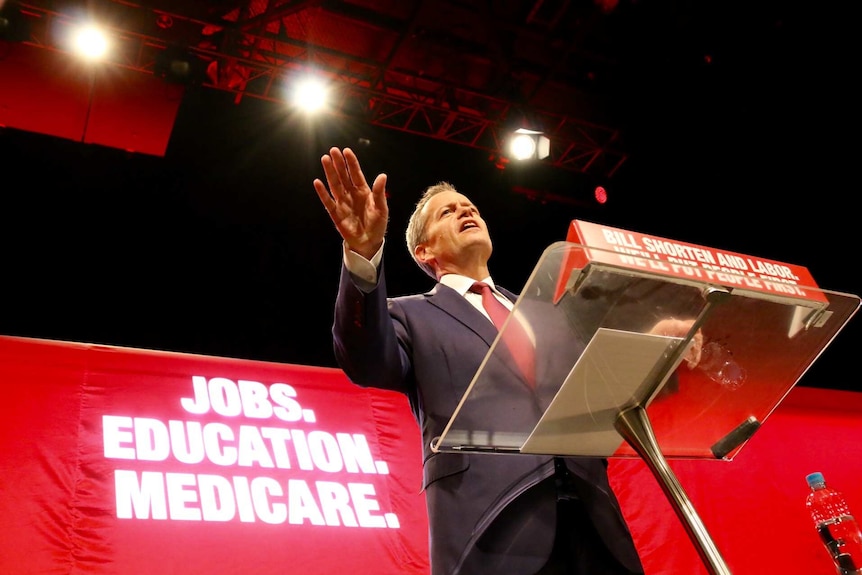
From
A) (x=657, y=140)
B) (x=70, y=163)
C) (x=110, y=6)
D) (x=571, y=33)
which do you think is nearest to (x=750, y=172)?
(x=657, y=140)

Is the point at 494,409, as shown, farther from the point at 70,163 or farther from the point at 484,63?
the point at 70,163

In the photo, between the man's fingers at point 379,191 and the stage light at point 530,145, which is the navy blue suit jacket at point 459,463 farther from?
the stage light at point 530,145

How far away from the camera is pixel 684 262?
852mm

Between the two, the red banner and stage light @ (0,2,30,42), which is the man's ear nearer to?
the red banner

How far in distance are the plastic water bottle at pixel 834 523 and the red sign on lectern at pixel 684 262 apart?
8.29 ft

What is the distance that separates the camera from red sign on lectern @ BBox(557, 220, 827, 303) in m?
0.81

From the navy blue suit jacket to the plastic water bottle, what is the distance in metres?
2.26

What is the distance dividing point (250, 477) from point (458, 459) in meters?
1.71

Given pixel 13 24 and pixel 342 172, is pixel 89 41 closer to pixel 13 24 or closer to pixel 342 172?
pixel 13 24

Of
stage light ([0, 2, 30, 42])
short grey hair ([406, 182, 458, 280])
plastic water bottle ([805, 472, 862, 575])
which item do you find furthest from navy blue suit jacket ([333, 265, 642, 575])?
stage light ([0, 2, 30, 42])

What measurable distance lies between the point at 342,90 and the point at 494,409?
4.13 metres

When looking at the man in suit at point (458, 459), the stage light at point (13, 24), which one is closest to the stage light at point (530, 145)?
the stage light at point (13, 24)

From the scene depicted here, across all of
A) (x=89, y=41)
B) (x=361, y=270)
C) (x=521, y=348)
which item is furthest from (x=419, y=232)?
(x=89, y=41)

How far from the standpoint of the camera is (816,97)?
16.0 ft
